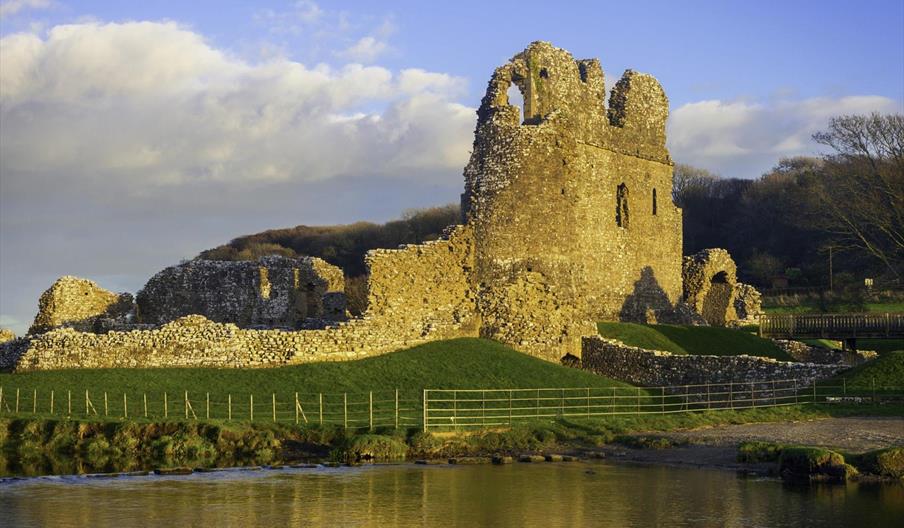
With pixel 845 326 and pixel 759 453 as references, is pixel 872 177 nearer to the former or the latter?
pixel 845 326

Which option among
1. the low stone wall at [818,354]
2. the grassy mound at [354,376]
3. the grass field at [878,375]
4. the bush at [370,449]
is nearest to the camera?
the bush at [370,449]

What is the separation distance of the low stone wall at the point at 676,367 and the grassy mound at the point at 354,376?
2.97 meters

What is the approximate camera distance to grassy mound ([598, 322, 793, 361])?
4366 centimetres

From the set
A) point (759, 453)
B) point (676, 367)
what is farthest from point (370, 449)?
point (676, 367)

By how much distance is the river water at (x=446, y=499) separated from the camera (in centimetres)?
1991

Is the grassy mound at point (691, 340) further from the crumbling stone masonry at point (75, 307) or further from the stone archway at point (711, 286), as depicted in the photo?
the crumbling stone masonry at point (75, 307)

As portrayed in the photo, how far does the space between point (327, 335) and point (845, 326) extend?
21.5m

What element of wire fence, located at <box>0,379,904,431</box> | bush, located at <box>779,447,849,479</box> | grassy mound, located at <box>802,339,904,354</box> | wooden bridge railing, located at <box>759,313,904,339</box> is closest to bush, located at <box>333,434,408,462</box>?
wire fence, located at <box>0,379,904,431</box>

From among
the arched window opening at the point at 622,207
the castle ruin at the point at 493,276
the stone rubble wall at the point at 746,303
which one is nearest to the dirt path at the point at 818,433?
the castle ruin at the point at 493,276

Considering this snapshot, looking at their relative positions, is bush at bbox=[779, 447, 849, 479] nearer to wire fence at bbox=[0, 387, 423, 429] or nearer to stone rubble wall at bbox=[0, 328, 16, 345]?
wire fence at bbox=[0, 387, 423, 429]

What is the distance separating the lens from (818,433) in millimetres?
29047

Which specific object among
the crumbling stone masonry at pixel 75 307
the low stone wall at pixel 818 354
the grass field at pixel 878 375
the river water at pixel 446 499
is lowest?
the river water at pixel 446 499

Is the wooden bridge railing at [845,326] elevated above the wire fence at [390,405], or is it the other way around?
the wooden bridge railing at [845,326]

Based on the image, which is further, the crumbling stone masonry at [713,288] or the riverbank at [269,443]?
the crumbling stone masonry at [713,288]
